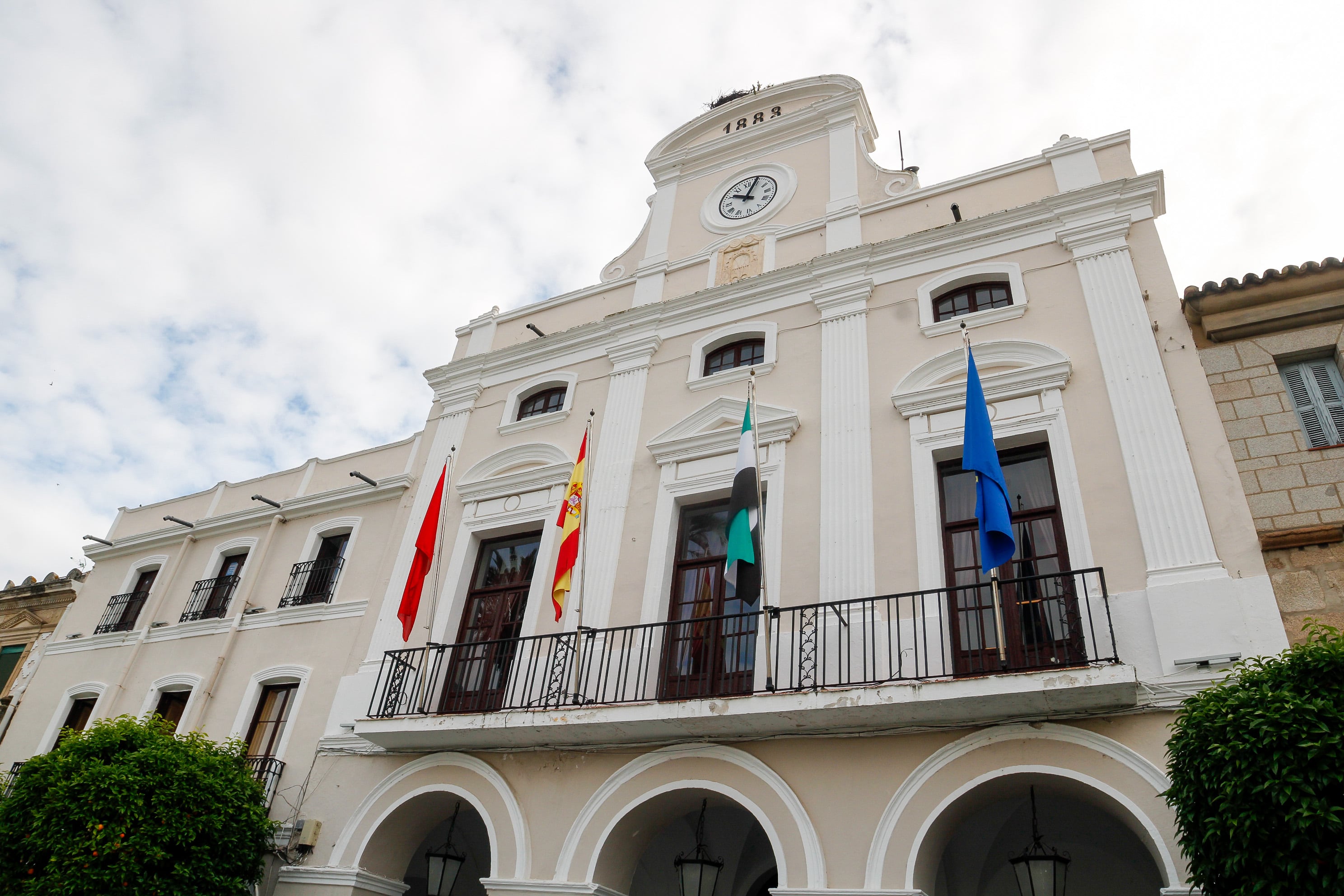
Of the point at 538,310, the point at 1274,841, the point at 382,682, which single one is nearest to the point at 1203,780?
the point at 1274,841

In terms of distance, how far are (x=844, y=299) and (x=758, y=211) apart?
114 inches

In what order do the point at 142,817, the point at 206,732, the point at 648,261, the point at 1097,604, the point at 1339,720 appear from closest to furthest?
the point at 1339,720
the point at 1097,604
the point at 142,817
the point at 206,732
the point at 648,261

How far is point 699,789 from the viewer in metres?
8.90

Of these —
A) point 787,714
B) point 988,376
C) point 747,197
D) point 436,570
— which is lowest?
point 787,714

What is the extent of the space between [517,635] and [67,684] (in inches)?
371

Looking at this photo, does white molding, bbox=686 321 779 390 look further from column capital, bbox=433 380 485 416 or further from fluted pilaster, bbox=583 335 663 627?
column capital, bbox=433 380 485 416

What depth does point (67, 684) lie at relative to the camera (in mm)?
15773

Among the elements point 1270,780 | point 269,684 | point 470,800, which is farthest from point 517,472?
point 1270,780

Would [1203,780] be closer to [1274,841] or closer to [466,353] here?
[1274,841]

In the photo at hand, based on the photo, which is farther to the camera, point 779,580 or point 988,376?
point 988,376

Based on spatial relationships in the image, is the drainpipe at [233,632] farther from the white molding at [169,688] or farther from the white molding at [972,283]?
the white molding at [972,283]

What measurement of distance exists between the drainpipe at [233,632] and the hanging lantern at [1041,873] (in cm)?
1047

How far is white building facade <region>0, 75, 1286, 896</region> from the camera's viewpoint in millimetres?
8047

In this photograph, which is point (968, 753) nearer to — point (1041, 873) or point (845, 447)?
point (1041, 873)
